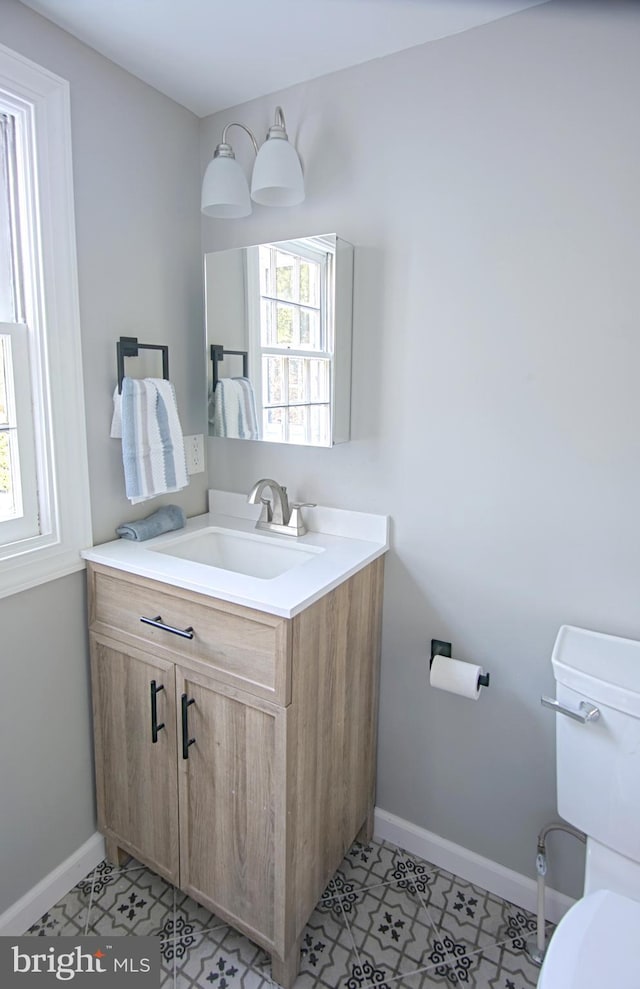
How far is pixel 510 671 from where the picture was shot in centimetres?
148

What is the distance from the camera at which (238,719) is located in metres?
1.28

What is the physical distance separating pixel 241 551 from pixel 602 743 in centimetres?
110

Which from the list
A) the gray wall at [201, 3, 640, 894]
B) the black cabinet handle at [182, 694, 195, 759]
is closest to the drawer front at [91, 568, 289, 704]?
the black cabinet handle at [182, 694, 195, 759]

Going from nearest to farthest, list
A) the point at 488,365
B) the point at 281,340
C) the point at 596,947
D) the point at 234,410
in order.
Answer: the point at 596,947
the point at 488,365
the point at 281,340
the point at 234,410

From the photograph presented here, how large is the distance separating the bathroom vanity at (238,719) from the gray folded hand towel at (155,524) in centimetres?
4

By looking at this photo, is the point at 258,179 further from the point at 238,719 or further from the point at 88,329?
the point at 238,719

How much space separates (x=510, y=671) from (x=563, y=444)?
0.64 m

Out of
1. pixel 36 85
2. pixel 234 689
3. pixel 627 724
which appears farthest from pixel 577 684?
pixel 36 85

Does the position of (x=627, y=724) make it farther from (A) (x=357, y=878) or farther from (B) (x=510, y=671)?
(A) (x=357, y=878)

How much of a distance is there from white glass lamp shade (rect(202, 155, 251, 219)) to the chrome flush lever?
158cm

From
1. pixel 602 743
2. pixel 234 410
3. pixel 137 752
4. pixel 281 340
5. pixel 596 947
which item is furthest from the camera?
pixel 234 410

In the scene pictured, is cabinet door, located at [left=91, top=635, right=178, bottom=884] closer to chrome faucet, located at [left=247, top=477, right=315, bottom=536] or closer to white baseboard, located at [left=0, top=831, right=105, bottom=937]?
white baseboard, located at [left=0, top=831, right=105, bottom=937]

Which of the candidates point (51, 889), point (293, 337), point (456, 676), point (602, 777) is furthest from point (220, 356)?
point (51, 889)

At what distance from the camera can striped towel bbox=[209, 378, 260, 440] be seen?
5.57 feet
